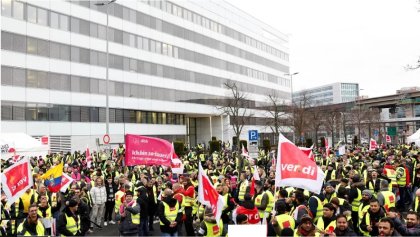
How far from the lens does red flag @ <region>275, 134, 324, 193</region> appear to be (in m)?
7.93

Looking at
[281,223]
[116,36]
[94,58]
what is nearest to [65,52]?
[94,58]

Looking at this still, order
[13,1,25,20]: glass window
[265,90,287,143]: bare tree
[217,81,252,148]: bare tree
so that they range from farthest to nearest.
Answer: [265,90,287,143]: bare tree, [217,81,252,148]: bare tree, [13,1,25,20]: glass window

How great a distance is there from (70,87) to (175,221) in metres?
34.5

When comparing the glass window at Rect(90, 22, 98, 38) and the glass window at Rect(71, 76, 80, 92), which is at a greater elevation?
the glass window at Rect(90, 22, 98, 38)

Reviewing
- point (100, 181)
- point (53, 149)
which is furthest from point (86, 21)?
point (100, 181)

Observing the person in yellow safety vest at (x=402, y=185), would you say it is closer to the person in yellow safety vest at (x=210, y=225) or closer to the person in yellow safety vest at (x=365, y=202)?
the person in yellow safety vest at (x=365, y=202)

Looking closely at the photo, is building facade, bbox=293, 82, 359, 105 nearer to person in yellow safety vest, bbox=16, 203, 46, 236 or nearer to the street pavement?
the street pavement

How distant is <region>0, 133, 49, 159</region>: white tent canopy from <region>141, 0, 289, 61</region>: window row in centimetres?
2538

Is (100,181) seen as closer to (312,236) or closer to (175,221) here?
(175,221)

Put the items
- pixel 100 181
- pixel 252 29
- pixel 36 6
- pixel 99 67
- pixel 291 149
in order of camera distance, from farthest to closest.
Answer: pixel 252 29 → pixel 99 67 → pixel 36 6 → pixel 100 181 → pixel 291 149

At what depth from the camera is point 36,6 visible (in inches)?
1486

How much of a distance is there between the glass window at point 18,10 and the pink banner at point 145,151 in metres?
29.5

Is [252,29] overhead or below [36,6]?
overhead

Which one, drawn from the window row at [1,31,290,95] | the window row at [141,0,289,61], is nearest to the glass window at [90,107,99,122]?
the window row at [1,31,290,95]
